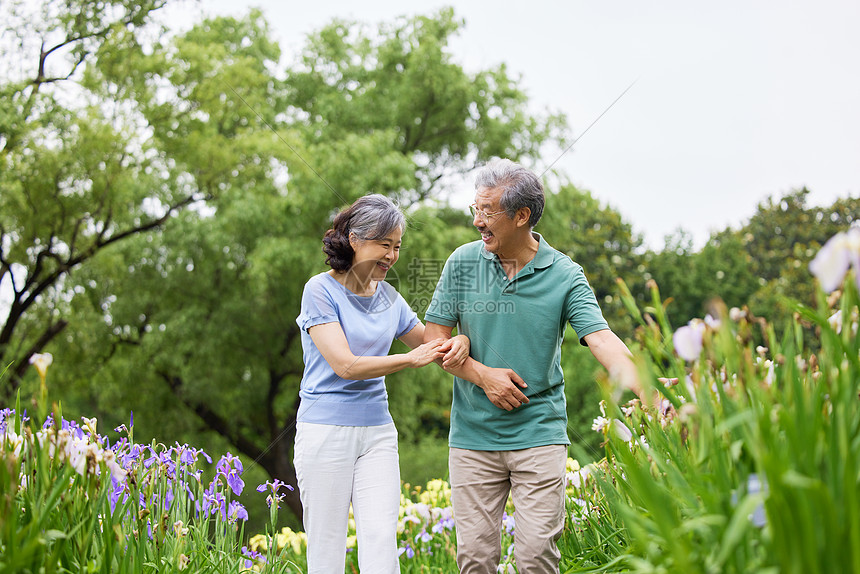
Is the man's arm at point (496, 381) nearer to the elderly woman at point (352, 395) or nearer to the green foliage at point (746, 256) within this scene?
the elderly woman at point (352, 395)

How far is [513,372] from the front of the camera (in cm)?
289

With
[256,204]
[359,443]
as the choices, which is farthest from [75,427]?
[256,204]

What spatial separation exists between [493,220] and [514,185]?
0.17 m

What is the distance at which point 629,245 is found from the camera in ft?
96.7

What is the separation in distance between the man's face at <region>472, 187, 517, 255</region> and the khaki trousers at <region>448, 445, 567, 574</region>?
0.87 meters

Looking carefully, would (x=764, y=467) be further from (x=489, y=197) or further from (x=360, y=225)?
(x=360, y=225)

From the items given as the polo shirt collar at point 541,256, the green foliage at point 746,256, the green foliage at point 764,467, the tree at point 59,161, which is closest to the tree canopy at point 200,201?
the tree at point 59,161

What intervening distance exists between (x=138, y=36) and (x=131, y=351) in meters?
5.88

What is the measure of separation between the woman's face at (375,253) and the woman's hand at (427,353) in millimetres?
368

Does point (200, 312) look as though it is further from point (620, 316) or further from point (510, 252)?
point (620, 316)

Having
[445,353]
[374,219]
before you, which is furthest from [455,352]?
[374,219]

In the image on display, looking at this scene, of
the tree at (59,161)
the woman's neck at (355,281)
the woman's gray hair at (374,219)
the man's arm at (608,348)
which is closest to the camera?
the man's arm at (608,348)

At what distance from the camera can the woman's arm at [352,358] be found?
277 centimetres

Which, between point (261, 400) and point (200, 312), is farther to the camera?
point (261, 400)
